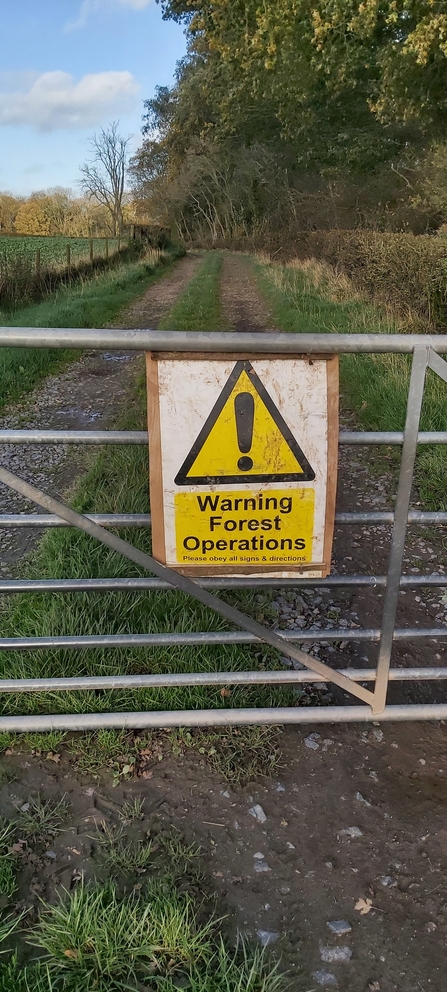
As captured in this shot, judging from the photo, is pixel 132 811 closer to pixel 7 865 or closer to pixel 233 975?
pixel 7 865

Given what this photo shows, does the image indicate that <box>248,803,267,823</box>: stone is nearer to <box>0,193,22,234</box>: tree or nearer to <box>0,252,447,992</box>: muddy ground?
<box>0,252,447,992</box>: muddy ground

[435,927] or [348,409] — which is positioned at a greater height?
[348,409]

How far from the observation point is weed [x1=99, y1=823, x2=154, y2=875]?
6.67 ft

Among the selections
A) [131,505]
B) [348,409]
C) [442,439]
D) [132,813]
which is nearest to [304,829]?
[132,813]

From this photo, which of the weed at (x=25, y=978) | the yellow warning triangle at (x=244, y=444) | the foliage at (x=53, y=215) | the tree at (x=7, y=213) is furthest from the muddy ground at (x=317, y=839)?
the tree at (x=7, y=213)

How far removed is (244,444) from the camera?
1.94 meters

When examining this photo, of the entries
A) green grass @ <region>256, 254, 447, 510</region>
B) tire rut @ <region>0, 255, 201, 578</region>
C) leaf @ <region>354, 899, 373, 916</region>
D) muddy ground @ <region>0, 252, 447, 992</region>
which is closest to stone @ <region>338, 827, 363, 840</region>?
muddy ground @ <region>0, 252, 447, 992</region>

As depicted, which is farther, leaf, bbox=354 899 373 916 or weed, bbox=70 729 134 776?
weed, bbox=70 729 134 776

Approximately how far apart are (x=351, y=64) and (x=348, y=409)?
10.8 m

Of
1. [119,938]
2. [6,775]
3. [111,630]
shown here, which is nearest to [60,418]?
[111,630]

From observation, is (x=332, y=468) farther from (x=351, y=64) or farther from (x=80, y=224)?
(x=80, y=224)

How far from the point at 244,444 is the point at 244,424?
0.21 ft

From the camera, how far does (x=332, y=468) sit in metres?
2.01

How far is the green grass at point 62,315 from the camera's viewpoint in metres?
8.05
